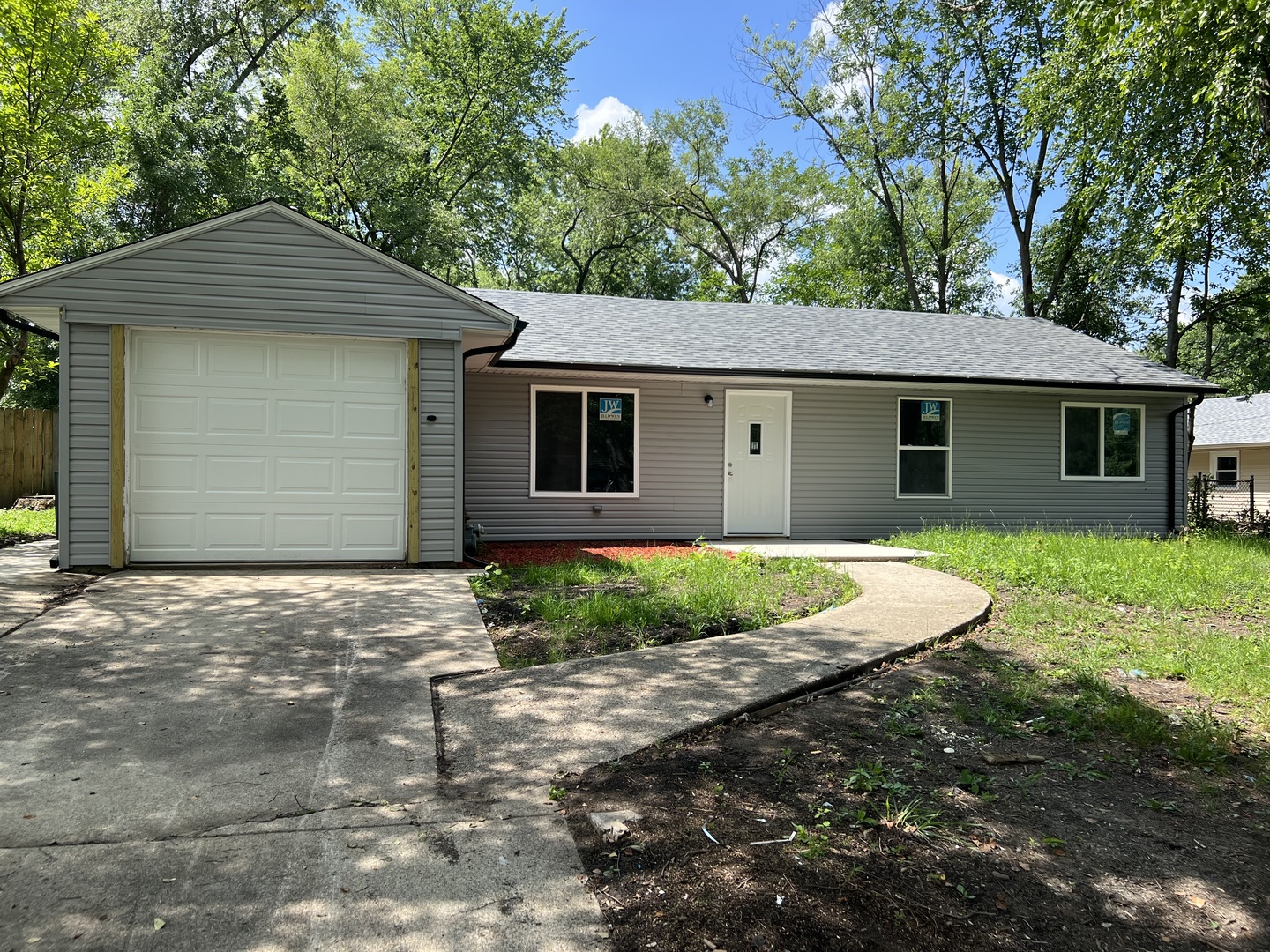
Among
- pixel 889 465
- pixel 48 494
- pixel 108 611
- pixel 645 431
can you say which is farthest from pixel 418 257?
pixel 108 611

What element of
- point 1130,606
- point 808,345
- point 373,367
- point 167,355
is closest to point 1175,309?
point 808,345

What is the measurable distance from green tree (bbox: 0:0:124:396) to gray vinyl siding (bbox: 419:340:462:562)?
873 cm

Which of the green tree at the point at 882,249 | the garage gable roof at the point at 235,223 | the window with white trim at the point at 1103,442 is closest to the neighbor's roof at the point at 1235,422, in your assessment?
the green tree at the point at 882,249

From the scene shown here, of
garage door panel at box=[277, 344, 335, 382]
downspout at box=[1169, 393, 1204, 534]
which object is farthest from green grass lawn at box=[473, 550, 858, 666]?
downspout at box=[1169, 393, 1204, 534]

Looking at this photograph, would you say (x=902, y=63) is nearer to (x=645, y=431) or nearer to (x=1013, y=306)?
(x=1013, y=306)

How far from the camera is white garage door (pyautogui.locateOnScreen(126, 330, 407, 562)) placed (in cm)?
759

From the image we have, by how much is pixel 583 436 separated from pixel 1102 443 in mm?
9104

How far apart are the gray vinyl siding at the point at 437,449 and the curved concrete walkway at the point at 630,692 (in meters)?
3.79

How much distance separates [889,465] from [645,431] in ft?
13.6

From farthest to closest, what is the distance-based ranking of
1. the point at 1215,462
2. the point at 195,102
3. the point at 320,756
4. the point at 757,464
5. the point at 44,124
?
the point at 1215,462, the point at 195,102, the point at 44,124, the point at 757,464, the point at 320,756

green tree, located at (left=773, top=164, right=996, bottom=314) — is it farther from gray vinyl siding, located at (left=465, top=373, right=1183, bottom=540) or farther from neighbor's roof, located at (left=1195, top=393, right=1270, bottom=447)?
gray vinyl siding, located at (left=465, top=373, right=1183, bottom=540)

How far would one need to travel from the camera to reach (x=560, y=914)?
223 centimetres

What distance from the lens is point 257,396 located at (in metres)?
7.77

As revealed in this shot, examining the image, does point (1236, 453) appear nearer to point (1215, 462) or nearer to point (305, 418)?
point (1215, 462)
